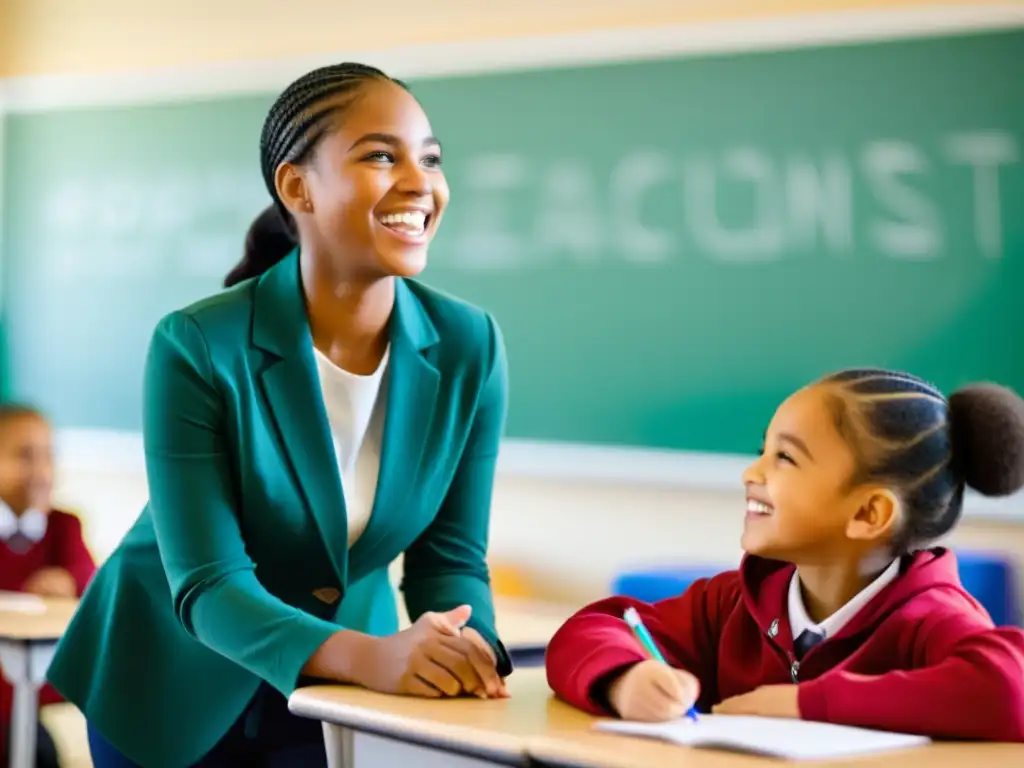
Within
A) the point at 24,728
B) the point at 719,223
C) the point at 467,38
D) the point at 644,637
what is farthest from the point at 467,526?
the point at 467,38

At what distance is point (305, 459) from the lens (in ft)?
5.58

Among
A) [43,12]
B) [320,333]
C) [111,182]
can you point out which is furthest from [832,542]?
[43,12]

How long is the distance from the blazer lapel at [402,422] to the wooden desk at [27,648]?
1080 millimetres

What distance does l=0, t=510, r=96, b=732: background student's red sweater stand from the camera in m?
3.80

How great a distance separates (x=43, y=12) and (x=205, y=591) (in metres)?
3.78

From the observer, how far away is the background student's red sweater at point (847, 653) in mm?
1377

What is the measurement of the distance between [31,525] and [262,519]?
7.78 ft

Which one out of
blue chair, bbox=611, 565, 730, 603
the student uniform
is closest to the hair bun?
blue chair, bbox=611, 565, 730, 603

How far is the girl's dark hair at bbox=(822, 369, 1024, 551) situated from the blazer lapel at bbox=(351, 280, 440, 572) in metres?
0.47

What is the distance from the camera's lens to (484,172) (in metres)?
4.03

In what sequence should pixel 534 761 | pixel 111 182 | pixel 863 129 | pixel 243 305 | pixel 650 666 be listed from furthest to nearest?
pixel 111 182, pixel 863 129, pixel 243 305, pixel 650 666, pixel 534 761

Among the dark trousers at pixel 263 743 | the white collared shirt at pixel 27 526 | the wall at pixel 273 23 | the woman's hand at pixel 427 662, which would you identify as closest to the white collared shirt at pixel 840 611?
the woman's hand at pixel 427 662

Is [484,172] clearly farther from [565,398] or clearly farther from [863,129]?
[863,129]

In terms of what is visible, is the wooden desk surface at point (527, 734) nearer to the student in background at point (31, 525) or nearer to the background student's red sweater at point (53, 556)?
the student in background at point (31, 525)
